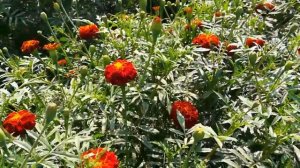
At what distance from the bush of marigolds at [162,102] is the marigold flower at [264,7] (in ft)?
0.78

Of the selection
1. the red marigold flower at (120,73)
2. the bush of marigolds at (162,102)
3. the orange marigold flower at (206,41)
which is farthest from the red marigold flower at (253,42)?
the red marigold flower at (120,73)

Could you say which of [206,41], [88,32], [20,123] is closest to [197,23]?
[206,41]

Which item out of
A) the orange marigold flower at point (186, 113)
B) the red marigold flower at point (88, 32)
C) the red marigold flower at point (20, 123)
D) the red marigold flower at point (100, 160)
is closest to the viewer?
the red marigold flower at point (100, 160)

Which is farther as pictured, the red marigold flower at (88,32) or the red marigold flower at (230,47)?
the red marigold flower at (88,32)

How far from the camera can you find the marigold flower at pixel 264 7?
2182mm

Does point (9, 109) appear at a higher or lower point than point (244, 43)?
lower

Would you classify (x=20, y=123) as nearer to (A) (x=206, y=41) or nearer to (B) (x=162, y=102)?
(B) (x=162, y=102)

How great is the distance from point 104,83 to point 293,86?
2.14ft

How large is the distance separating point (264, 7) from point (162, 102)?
3.13 feet

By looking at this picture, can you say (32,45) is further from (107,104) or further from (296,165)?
(296,165)

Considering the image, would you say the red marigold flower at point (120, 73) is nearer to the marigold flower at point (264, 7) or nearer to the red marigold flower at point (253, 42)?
the red marigold flower at point (253, 42)

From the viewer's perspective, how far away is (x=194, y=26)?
191 centimetres

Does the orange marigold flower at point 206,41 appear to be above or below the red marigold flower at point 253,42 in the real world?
above

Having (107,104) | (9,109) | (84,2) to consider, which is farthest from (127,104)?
(84,2)
